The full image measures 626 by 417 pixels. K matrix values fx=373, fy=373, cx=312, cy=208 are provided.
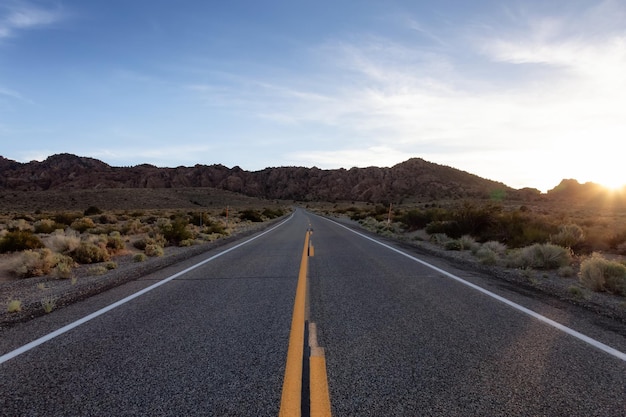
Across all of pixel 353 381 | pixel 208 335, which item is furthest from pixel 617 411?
pixel 208 335

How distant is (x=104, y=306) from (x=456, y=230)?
1662cm

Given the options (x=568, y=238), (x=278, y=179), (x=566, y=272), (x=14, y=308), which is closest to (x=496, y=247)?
(x=568, y=238)

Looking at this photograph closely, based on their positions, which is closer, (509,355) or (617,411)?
(617,411)

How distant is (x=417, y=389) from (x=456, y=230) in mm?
16873

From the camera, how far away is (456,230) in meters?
18.8

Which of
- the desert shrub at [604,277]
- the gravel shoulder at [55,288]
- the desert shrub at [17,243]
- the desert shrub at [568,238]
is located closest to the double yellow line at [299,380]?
the gravel shoulder at [55,288]

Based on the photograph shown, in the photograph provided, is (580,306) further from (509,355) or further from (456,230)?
(456,230)

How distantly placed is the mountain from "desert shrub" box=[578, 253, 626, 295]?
87.4 m

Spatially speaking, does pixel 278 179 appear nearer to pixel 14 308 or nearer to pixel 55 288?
pixel 55 288

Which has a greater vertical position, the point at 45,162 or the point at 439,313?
the point at 45,162

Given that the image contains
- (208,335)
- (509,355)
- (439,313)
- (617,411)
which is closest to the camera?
(617,411)

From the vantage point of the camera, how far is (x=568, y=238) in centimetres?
1341

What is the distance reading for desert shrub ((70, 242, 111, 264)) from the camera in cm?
1121

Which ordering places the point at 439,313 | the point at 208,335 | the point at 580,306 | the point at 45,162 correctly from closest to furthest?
the point at 208,335 < the point at 439,313 < the point at 580,306 < the point at 45,162
